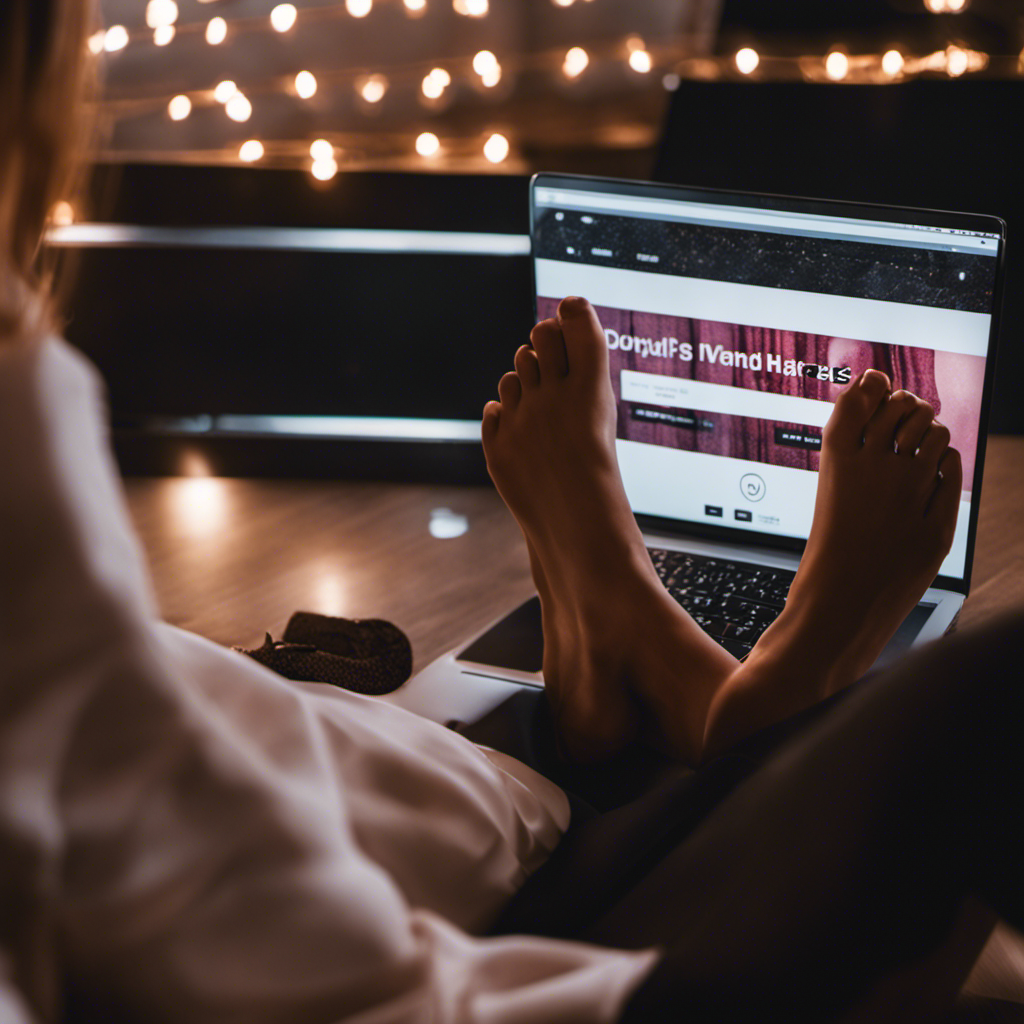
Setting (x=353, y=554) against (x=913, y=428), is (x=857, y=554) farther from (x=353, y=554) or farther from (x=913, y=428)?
(x=353, y=554)

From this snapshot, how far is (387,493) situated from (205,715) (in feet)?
2.69

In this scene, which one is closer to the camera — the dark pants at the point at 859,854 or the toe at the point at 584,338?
the dark pants at the point at 859,854

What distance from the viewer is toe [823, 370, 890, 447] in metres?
0.81

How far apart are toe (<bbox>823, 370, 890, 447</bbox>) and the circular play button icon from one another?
0.12 m

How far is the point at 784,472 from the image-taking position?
916mm

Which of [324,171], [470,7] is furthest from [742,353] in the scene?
[470,7]

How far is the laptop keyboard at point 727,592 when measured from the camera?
0.84 meters

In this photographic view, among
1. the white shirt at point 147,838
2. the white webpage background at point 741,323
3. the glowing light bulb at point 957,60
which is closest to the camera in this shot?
the white shirt at point 147,838

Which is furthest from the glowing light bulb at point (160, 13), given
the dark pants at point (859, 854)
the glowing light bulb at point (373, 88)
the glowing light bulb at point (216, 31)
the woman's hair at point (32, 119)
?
the dark pants at point (859, 854)

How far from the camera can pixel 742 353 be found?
2.96ft

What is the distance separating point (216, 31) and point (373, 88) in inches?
27.3

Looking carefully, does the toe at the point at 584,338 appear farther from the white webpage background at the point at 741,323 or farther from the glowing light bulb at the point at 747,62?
the glowing light bulb at the point at 747,62

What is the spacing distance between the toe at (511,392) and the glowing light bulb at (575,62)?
2376 mm

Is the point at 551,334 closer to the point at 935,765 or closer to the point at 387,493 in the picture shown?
the point at 387,493
